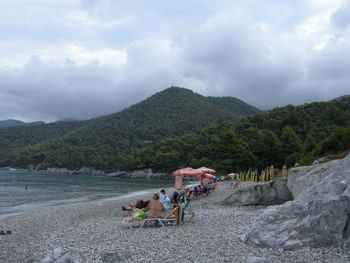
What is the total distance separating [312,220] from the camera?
7.34m

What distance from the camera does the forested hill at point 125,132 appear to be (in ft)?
440

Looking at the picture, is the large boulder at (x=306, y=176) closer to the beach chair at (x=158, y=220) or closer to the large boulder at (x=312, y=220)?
the large boulder at (x=312, y=220)

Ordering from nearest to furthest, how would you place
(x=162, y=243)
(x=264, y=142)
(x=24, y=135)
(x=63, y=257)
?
1. (x=63, y=257)
2. (x=162, y=243)
3. (x=264, y=142)
4. (x=24, y=135)

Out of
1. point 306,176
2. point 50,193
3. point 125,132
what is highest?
point 125,132

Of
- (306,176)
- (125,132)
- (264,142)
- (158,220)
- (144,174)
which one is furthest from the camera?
(125,132)

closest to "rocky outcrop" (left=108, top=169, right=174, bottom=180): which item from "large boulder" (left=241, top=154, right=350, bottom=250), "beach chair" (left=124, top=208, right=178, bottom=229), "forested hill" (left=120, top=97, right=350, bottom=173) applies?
"forested hill" (left=120, top=97, right=350, bottom=173)

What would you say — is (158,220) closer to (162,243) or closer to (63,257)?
(162,243)

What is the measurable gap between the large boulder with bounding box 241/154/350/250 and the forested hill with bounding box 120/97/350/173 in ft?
26.0

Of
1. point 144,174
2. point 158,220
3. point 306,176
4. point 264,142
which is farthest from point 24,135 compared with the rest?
point 306,176

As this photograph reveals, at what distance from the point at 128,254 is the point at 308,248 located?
4.09m

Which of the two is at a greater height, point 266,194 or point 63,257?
point 266,194

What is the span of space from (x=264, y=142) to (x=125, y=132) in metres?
103

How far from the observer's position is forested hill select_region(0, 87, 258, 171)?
134 m

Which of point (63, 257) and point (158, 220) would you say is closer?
point (63, 257)
